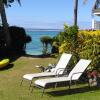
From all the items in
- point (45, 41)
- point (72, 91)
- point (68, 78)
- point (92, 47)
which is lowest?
point (45, 41)

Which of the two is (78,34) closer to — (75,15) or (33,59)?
(33,59)

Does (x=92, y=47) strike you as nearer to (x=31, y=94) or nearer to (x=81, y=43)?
(x=81, y=43)

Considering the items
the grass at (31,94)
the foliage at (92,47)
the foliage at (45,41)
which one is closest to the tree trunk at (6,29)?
the foliage at (45,41)

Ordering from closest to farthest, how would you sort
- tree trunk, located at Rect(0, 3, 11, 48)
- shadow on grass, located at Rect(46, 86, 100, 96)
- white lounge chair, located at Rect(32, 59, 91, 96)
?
white lounge chair, located at Rect(32, 59, 91, 96)
shadow on grass, located at Rect(46, 86, 100, 96)
tree trunk, located at Rect(0, 3, 11, 48)

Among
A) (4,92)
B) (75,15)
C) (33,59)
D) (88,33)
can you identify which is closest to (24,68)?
(33,59)

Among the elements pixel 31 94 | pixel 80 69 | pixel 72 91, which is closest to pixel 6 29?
pixel 80 69

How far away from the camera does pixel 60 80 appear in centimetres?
1473

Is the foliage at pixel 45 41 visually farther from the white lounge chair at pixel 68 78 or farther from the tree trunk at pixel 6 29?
the white lounge chair at pixel 68 78

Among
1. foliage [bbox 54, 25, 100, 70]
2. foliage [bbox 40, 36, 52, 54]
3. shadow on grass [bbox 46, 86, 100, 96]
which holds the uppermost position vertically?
foliage [bbox 54, 25, 100, 70]

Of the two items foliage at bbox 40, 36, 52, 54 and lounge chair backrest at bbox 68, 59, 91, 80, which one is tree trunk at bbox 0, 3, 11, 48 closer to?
foliage at bbox 40, 36, 52, 54

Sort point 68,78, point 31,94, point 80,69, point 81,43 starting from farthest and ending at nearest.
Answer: point 81,43
point 80,69
point 68,78
point 31,94

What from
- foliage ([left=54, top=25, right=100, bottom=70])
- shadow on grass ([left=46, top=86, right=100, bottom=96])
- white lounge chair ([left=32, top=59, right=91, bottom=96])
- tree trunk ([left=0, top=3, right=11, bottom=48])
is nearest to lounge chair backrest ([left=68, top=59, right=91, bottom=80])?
white lounge chair ([left=32, top=59, right=91, bottom=96])

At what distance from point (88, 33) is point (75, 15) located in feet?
35.8

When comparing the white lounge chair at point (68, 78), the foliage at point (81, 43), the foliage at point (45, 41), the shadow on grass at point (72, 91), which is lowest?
the foliage at point (45, 41)
